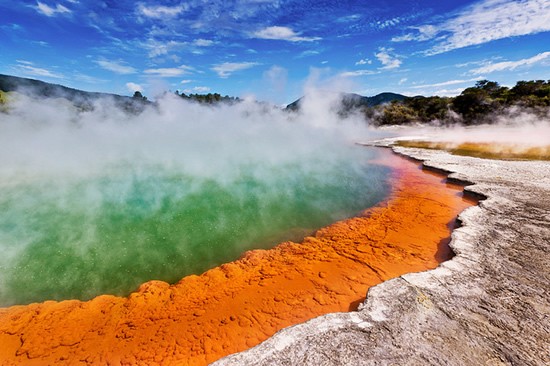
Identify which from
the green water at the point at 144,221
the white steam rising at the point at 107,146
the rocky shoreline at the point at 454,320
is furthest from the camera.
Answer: the white steam rising at the point at 107,146

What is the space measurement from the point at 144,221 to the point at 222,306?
432 centimetres

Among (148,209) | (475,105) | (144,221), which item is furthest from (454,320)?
(475,105)

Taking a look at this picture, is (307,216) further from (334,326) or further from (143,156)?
(143,156)

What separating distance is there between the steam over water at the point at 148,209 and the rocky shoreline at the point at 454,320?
10.2 ft

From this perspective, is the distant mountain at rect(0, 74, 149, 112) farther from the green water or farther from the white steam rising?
the green water

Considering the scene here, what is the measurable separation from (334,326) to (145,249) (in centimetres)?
470

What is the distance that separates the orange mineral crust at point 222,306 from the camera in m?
3.54

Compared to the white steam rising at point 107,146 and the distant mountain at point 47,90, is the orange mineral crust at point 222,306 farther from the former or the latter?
the distant mountain at point 47,90

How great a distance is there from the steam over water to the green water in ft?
0.10

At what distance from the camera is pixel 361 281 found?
4621 mm

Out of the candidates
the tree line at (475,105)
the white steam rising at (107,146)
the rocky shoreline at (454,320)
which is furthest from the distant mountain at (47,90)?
the rocky shoreline at (454,320)

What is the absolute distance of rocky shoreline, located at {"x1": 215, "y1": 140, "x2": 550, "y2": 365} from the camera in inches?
109

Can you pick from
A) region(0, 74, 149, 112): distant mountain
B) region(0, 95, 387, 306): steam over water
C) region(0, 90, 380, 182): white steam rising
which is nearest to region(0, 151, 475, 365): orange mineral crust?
region(0, 95, 387, 306): steam over water

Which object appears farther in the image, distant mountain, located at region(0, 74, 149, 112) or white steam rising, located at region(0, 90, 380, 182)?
distant mountain, located at region(0, 74, 149, 112)
